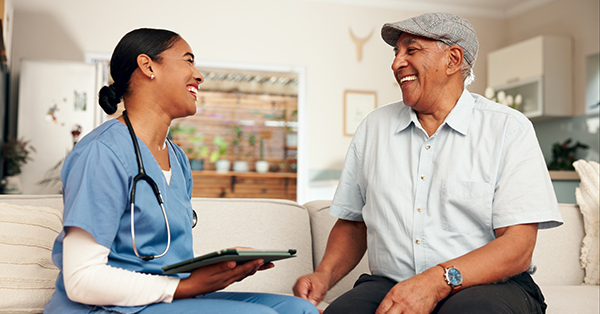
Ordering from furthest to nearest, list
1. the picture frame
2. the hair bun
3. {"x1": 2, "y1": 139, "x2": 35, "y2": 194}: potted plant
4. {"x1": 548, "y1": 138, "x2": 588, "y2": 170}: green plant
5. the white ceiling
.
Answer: the white ceiling → the picture frame → {"x1": 548, "y1": 138, "x2": 588, "y2": 170}: green plant → {"x1": 2, "y1": 139, "x2": 35, "y2": 194}: potted plant → the hair bun

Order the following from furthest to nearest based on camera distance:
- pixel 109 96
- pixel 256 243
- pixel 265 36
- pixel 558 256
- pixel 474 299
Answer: pixel 265 36, pixel 558 256, pixel 256 243, pixel 109 96, pixel 474 299

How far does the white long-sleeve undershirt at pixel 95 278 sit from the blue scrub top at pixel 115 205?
2 centimetres

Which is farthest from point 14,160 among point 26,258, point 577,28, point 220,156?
point 577,28

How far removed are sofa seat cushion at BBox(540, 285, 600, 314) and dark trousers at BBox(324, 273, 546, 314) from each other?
0.29 meters

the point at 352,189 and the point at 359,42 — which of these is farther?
the point at 359,42

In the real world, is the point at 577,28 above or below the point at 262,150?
above

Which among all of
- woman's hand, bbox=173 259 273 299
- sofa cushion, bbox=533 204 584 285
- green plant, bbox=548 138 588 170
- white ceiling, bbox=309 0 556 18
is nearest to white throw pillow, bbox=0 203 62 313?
woman's hand, bbox=173 259 273 299

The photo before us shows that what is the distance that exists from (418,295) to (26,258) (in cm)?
113

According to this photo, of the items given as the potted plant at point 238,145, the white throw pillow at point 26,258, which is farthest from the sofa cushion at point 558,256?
the potted plant at point 238,145

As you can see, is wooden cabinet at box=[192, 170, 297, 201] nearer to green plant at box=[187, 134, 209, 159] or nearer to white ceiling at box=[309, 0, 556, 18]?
green plant at box=[187, 134, 209, 159]

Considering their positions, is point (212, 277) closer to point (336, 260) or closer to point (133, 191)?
point (133, 191)

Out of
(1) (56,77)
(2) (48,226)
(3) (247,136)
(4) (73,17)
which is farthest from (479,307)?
(3) (247,136)

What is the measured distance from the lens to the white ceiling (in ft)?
18.9

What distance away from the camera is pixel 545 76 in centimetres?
503
